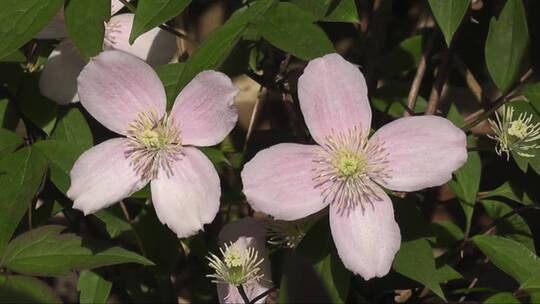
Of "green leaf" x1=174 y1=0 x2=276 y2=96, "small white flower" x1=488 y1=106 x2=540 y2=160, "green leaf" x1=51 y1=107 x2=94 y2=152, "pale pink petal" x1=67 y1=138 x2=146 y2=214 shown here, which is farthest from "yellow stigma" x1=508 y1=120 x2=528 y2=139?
"green leaf" x1=51 y1=107 x2=94 y2=152

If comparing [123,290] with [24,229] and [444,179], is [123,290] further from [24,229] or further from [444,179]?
[444,179]

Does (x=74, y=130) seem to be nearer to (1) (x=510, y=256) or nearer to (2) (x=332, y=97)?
(2) (x=332, y=97)

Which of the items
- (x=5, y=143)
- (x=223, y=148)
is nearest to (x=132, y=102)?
(x=5, y=143)

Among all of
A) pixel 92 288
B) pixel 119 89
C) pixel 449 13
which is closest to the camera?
pixel 449 13

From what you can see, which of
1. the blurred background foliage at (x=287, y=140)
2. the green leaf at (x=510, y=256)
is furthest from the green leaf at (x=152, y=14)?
the green leaf at (x=510, y=256)

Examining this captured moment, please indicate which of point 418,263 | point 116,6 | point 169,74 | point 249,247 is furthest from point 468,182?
point 116,6

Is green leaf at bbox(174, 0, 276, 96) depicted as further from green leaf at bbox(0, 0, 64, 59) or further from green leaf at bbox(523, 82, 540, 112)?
green leaf at bbox(523, 82, 540, 112)
